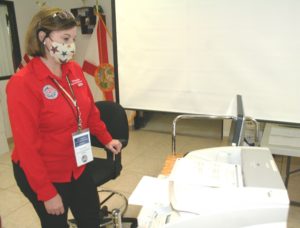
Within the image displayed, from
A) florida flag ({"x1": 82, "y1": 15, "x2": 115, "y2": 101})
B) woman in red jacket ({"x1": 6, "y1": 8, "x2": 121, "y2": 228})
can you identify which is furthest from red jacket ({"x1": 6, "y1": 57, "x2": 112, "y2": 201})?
florida flag ({"x1": 82, "y1": 15, "x2": 115, "y2": 101})

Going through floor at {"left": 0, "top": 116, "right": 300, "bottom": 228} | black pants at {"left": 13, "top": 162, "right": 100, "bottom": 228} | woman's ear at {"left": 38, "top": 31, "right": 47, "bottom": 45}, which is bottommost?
floor at {"left": 0, "top": 116, "right": 300, "bottom": 228}

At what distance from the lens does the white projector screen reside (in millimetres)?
1986

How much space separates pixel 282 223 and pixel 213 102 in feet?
5.21

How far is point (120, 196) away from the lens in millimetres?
2523

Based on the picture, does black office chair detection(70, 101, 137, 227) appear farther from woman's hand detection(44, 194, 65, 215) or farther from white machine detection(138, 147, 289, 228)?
white machine detection(138, 147, 289, 228)

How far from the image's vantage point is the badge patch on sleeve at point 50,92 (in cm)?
117

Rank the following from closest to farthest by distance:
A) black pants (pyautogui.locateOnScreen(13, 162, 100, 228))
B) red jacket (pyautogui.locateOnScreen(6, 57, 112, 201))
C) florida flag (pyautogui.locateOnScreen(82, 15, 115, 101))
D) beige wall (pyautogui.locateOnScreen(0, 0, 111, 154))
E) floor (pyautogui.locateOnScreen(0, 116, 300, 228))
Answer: red jacket (pyautogui.locateOnScreen(6, 57, 112, 201))
black pants (pyautogui.locateOnScreen(13, 162, 100, 228))
floor (pyautogui.locateOnScreen(0, 116, 300, 228))
florida flag (pyautogui.locateOnScreen(82, 15, 115, 101))
beige wall (pyautogui.locateOnScreen(0, 0, 111, 154))

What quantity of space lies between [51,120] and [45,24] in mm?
397

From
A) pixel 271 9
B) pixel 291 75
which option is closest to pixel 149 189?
pixel 291 75

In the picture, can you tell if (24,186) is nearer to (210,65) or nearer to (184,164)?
(184,164)

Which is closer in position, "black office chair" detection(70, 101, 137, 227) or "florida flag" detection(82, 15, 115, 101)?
"black office chair" detection(70, 101, 137, 227)

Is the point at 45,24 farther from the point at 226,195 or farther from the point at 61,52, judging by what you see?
the point at 226,195

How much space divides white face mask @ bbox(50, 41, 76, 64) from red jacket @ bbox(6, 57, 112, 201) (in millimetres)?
63

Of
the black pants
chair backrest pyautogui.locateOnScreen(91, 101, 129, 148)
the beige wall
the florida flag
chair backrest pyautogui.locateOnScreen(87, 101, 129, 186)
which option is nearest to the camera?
the black pants
